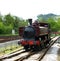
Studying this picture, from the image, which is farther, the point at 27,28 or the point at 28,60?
the point at 27,28

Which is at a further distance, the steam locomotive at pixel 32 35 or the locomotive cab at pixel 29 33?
the locomotive cab at pixel 29 33

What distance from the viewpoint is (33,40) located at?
2569cm

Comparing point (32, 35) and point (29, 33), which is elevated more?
point (29, 33)

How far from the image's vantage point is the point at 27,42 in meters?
25.7

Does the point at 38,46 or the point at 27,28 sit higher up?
the point at 27,28

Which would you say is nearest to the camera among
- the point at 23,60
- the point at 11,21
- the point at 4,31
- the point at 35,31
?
the point at 23,60

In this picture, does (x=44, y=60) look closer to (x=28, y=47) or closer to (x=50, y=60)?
(x=50, y=60)

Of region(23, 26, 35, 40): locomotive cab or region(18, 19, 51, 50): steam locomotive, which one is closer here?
region(18, 19, 51, 50): steam locomotive

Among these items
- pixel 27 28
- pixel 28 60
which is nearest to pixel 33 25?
pixel 27 28

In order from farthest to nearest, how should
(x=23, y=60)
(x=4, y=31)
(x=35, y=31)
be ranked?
(x=4, y=31), (x=35, y=31), (x=23, y=60)

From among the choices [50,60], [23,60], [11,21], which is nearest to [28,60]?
[23,60]

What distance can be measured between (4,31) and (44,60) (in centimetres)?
7025

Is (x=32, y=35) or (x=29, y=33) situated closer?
(x=32, y=35)

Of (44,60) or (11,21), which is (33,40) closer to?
(44,60)
